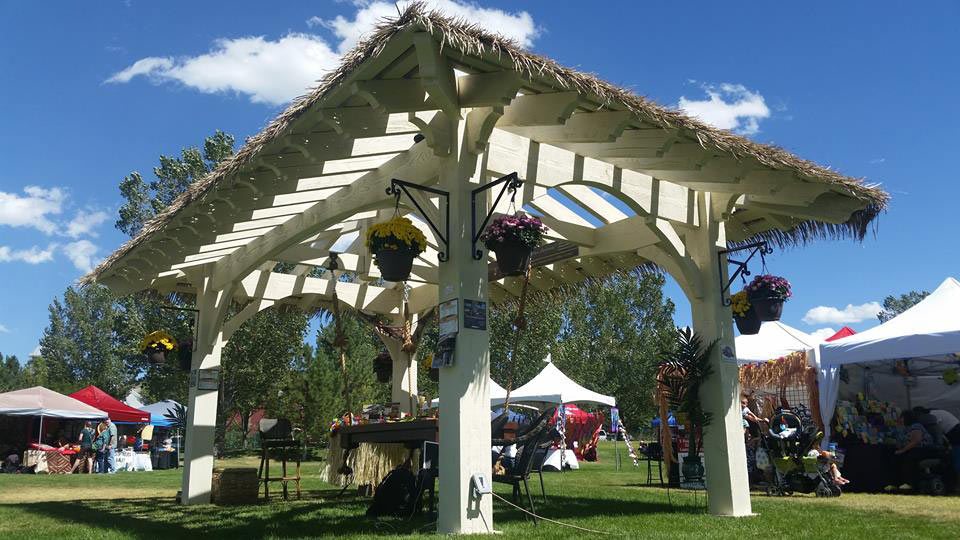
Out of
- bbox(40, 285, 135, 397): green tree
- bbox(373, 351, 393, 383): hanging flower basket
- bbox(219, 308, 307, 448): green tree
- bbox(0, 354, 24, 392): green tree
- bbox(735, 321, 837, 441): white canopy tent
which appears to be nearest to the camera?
bbox(373, 351, 393, 383): hanging flower basket

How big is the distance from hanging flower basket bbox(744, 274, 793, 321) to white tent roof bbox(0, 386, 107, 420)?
734 inches

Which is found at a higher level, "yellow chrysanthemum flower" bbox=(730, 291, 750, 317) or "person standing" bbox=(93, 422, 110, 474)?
"yellow chrysanthemum flower" bbox=(730, 291, 750, 317)

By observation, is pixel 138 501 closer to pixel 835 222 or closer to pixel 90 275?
pixel 90 275

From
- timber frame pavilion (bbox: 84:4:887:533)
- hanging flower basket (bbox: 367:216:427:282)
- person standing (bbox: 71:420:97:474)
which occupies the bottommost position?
person standing (bbox: 71:420:97:474)

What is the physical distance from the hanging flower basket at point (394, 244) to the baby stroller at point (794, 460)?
22.5 feet

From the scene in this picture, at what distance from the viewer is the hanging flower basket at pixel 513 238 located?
503cm

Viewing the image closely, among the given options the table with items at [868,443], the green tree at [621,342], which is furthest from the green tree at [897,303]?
the table with items at [868,443]

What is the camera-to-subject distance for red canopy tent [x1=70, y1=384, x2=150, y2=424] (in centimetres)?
2202

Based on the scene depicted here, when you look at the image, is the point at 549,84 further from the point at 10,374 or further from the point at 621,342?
the point at 10,374

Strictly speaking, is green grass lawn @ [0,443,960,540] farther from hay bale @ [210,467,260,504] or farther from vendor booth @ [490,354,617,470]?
vendor booth @ [490,354,617,470]

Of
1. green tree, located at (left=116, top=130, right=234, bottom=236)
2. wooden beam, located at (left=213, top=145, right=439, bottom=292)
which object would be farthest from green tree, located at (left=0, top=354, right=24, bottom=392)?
wooden beam, located at (left=213, top=145, right=439, bottom=292)

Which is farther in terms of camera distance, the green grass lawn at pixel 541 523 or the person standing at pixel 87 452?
the person standing at pixel 87 452

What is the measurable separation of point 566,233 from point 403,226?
3.28 m

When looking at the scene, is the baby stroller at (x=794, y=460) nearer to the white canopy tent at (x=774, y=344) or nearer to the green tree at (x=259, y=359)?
the white canopy tent at (x=774, y=344)
